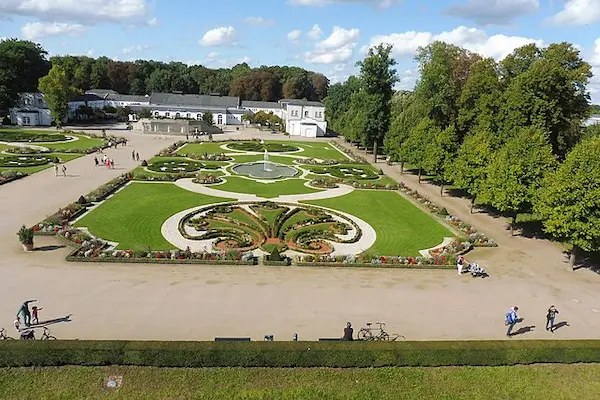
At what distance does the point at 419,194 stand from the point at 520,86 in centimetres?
1518

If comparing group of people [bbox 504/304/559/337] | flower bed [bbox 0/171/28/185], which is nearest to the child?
group of people [bbox 504/304/559/337]

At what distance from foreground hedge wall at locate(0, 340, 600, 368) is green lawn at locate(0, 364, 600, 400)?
0.27 metres

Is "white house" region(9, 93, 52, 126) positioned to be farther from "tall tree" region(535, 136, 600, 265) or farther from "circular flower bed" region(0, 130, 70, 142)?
"tall tree" region(535, 136, 600, 265)

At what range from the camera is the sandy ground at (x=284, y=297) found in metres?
22.0

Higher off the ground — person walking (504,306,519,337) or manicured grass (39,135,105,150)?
manicured grass (39,135,105,150)

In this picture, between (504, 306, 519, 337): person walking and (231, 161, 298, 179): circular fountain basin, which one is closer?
(504, 306, 519, 337): person walking

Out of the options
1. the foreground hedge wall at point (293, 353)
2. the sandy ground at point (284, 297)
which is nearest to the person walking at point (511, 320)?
the sandy ground at point (284, 297)

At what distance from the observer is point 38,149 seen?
70.9 meters

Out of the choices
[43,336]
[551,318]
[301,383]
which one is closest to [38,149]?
[43,336]

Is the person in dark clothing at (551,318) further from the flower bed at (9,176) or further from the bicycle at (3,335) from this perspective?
the flower bed at (9,176)

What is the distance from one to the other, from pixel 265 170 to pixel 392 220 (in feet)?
83.0

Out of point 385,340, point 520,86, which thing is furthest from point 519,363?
point 520,86

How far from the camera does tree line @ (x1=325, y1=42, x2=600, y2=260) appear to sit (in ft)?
103

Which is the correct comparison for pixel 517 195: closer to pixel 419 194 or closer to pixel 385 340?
pixel 419 194
